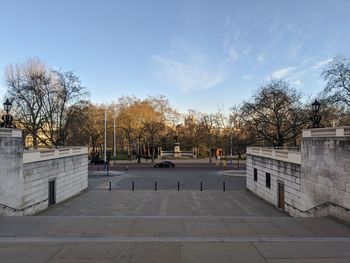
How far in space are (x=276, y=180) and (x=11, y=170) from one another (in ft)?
50.8

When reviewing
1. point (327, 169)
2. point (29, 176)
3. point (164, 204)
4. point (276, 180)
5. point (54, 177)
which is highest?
point (327, 169)

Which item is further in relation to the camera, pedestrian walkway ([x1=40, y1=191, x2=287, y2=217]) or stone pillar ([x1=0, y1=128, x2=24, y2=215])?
pedestrian walkway ([x1=40, y1=191, x2=287, y2=217])

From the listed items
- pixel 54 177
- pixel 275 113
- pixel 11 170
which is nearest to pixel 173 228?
pixel 11 170

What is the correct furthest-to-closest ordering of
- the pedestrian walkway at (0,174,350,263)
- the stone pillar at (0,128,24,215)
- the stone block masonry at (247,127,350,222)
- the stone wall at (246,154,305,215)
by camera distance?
the stone wall at (246,154,305,215) < the stone pillar at (0,128,24,215) < the stone block masonry at (247,127,350,222) < the pedestrian walkway at (0,174,350,263)

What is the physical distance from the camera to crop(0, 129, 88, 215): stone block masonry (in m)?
15.5

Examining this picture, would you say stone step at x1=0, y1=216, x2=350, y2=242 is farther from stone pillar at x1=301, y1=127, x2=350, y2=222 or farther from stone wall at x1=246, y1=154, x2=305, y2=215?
stone wall at x1=246, y1=154, x2=305, y2=215

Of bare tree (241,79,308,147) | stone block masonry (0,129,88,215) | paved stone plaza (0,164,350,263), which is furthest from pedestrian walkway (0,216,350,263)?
bare tree (241,79,308,147)

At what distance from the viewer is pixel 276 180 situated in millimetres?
22375

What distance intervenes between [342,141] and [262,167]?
13651 millimetres

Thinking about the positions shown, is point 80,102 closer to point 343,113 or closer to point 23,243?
point 343,113

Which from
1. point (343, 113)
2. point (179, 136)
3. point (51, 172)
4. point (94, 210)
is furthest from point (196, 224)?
point (179, 136)

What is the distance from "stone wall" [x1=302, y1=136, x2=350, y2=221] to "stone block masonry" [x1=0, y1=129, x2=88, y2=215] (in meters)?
13.4

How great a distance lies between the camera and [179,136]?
96125mm

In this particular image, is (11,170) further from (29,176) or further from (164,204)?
(164,204)
